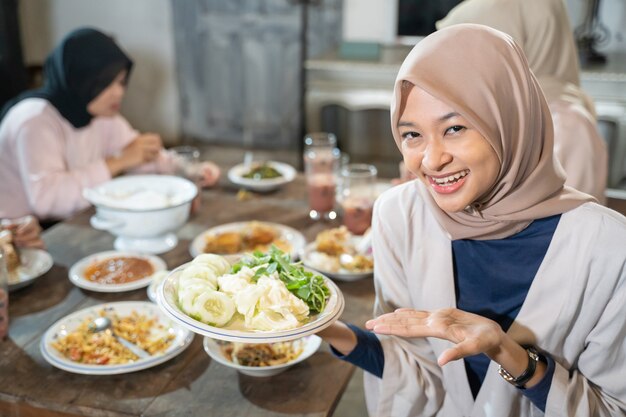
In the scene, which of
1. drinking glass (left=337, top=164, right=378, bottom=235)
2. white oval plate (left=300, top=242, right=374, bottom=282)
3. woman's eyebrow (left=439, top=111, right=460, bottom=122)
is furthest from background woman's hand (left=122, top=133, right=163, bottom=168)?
woman's eyebrow (left=439, top=111, right=460, bottom=122)

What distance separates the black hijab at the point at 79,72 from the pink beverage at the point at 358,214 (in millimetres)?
1178

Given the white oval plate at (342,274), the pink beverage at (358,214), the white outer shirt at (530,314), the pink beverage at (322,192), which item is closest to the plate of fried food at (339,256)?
the white oval plate at (342,274)

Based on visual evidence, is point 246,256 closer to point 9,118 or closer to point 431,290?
point 431,290

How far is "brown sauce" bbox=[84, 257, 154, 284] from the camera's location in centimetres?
192

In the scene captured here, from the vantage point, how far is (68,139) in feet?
9.04

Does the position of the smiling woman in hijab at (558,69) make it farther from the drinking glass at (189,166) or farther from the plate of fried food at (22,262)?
the plate of fried food at (22,262)

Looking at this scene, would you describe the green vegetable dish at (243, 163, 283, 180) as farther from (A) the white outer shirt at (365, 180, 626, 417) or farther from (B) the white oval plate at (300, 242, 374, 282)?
(A) the white outer shirt at (365, 180, 626, 417)

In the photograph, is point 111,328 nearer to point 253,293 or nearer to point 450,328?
point 253,293

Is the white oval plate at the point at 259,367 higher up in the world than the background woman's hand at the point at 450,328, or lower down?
lower down

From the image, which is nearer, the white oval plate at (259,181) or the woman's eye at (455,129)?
the woman's eye at (455,129)

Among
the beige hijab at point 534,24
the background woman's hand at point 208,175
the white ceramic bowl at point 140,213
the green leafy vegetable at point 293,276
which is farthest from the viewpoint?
the background woman's hand at point 208,175

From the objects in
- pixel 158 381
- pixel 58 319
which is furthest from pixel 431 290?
pixel 58 319

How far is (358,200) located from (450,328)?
43.3 inches

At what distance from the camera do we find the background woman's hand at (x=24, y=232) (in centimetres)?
200
